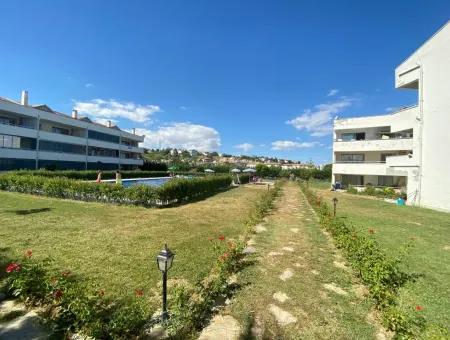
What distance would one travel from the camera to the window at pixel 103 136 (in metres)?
46.1

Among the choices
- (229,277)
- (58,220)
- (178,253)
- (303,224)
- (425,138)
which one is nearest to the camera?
(229,277)

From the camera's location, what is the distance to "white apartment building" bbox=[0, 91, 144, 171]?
1192 inches

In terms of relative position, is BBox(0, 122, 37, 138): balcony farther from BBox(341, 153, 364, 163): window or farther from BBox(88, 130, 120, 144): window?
BBox(341, 153, 364, 163): window

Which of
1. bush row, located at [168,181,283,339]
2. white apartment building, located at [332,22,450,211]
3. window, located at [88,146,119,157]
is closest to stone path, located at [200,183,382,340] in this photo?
bush row, located at [168,181,283,339]

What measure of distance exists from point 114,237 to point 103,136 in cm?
4577

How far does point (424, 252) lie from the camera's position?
8078 mm

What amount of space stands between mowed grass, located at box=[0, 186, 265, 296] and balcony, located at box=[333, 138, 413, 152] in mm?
21477

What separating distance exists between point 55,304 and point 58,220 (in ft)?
24.9

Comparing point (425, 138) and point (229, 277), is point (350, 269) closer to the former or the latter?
point (229, 277)

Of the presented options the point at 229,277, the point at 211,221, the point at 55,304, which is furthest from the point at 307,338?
the point at 211,221

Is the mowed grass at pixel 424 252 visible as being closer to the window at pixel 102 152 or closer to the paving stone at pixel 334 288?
the paving stone at pixel 334 288

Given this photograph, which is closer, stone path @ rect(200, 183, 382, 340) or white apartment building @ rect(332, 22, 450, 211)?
stone path @ rect(200, 183, 382, 340)

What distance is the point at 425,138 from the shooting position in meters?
19.2

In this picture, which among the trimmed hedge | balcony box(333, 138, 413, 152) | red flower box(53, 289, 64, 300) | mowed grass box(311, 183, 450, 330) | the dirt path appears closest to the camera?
red flower box(53, 289, 64, 300)
